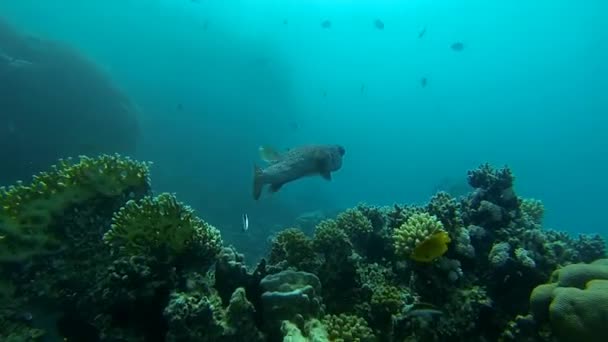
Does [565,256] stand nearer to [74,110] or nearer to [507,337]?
[507,337]

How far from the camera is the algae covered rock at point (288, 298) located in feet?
14.1

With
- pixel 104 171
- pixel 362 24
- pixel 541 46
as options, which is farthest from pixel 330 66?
pixel 104 171

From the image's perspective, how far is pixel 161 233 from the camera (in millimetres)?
4715

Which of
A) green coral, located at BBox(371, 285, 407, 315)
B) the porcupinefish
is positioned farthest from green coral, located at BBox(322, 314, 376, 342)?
the porcupinefish

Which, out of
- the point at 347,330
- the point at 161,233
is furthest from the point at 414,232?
the point at 161,233

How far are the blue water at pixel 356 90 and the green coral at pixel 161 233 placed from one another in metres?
13.3

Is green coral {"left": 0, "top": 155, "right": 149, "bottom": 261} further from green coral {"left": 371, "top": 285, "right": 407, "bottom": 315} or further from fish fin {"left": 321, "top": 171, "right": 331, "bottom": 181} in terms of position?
green coral {"left": 371, "top": 285, "right": 407, "bottom": 315}

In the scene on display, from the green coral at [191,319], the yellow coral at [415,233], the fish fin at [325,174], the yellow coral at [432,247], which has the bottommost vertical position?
the green coral at [191,319]

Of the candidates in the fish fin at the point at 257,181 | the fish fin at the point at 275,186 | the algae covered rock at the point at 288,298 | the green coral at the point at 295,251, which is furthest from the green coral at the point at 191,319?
the fish fin at the point at 275,186

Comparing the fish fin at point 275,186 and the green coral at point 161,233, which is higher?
the fish fin at point 275,186

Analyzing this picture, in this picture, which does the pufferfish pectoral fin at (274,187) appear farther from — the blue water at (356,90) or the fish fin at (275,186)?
the blue water at (356,90)

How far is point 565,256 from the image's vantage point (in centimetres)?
564

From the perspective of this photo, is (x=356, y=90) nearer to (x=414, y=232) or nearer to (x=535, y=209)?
(x=535, y=209)

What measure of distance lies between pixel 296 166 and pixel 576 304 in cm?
504
